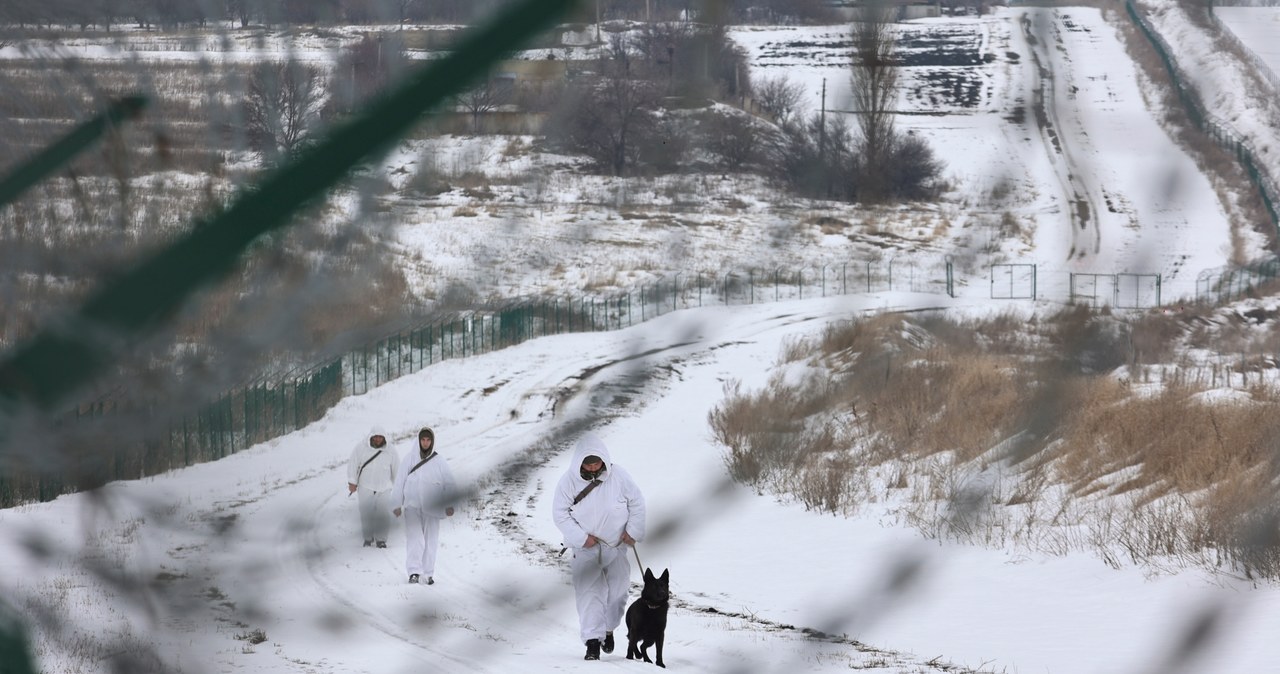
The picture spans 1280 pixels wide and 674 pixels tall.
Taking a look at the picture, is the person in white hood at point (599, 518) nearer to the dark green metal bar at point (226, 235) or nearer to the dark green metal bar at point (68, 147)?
the dark green metal bar at point (68, 147)

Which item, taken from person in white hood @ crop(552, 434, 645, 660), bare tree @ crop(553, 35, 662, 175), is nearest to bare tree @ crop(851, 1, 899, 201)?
bare tree @ crop(553, 35, 662, 175)

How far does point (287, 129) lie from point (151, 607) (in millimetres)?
412

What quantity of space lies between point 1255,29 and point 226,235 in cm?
74

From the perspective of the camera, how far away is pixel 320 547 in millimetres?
1197

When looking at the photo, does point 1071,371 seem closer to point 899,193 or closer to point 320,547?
point 899,193

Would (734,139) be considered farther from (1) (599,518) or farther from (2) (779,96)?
(1) (599,518)

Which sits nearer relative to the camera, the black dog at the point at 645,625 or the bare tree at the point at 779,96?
the bare tree at the point at 779,96

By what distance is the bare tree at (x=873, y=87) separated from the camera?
2.86 ft

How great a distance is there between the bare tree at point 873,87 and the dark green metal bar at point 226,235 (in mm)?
209

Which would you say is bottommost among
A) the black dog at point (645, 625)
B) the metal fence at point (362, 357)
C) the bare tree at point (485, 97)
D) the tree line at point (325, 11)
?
the black dog at point (645, 625)

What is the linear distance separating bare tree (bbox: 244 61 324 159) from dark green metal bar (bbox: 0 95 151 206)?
0.12 m

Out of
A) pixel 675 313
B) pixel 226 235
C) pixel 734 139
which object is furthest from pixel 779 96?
pixel 226 235

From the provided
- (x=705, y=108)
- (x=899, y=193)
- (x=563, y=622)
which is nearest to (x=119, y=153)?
(x=705, y=108)

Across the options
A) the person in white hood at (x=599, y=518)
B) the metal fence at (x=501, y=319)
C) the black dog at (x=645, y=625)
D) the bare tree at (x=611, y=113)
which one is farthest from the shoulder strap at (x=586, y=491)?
the bare tree at (x=611, y=113)
